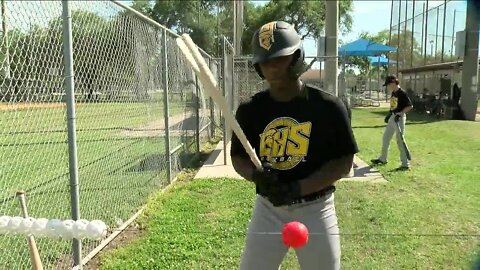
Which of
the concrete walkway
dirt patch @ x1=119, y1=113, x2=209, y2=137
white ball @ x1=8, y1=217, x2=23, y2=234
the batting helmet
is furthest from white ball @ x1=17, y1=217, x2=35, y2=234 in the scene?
the concrete walkway

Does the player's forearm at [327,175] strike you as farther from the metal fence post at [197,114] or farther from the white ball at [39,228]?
the metal fence post at [197,114]

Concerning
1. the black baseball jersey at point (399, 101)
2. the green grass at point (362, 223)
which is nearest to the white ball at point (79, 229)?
the green grass at point (362, 223)

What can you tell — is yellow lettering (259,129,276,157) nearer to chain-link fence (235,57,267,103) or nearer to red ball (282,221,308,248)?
red ball (282,221,308,248)

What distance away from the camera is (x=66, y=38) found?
3691 millimetres

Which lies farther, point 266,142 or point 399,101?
point 399,101

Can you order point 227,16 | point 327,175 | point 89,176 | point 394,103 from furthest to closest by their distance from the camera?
point 227,16, point 394,103, point 89,176, point 327,175

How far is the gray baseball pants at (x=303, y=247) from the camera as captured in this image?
2.37m

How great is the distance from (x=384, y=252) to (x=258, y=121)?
276cm

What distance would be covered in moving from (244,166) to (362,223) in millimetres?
3354

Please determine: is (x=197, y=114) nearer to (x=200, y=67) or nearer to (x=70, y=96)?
(x=70, y=96)

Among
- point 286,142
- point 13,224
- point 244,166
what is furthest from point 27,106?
point 286,142

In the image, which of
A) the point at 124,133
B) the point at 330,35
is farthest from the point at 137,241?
→ the point at 330,35

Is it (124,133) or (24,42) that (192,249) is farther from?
(124,133)

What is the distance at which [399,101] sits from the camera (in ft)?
29.6
